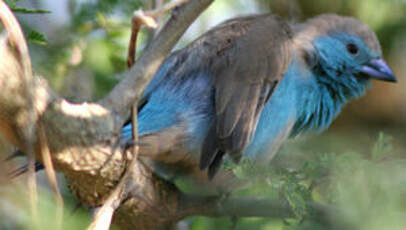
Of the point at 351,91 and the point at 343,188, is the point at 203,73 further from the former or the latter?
the point at 343,188

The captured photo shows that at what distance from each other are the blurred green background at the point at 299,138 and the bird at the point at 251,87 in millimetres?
227

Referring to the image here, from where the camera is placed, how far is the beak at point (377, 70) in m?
4.19

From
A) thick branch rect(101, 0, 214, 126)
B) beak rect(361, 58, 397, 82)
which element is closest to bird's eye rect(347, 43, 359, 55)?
beak rect(361, 58, 397, 82)

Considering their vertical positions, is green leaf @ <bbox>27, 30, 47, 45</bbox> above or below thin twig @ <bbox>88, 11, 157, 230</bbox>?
above

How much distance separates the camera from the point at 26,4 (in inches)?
164

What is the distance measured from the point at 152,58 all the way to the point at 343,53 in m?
2.08

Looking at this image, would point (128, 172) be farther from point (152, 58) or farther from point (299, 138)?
point (299, 138)

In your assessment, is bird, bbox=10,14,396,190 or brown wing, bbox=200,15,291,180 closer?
brown wing, bbox=200,15,291,180

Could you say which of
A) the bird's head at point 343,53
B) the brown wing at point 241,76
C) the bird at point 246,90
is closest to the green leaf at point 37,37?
the bird at point 246,90

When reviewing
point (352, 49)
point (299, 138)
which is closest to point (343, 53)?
point (352, 49)

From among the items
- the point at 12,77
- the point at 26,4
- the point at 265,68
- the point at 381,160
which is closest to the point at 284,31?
the point at 265,68

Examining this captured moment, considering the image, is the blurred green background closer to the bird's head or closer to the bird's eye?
the bird's head

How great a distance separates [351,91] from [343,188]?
179 centimetres

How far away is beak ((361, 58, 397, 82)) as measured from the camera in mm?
4188
